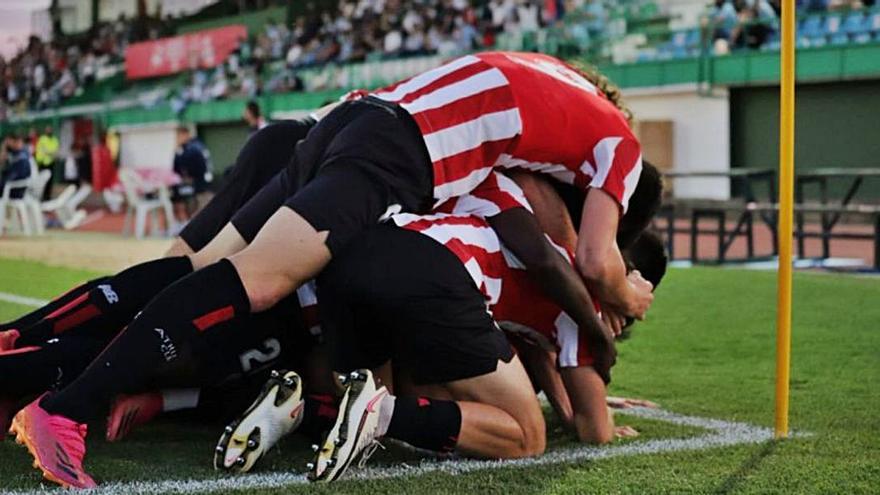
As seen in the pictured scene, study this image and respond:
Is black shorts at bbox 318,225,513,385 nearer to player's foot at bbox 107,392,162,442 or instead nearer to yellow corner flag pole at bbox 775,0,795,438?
player's foot at bbox 107,392,162,442

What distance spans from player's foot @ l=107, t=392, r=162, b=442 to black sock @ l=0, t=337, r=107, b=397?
25 centimetres

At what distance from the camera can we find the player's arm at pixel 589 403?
4.27 meters

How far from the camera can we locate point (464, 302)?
12.6ft

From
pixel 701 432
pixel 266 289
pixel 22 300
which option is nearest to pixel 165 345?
pixel 266 289

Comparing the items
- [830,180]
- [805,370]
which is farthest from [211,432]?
[830,180]

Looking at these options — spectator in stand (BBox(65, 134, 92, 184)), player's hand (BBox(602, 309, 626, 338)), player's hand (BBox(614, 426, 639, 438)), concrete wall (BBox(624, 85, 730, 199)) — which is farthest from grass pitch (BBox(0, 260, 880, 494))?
spectator in stand (BBox(65, 134, 92, 184))

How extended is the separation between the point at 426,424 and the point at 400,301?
0.37 metres

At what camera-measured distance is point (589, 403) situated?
4285 millimetres

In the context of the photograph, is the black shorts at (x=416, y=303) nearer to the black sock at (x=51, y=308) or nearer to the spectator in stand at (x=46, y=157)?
the black sock at (x=51, y=308)

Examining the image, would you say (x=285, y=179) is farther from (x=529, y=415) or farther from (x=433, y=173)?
(x=529, y=415)

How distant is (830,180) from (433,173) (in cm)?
1828

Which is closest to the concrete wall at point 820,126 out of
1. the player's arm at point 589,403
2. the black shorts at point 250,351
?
the player's arm at point 589,403

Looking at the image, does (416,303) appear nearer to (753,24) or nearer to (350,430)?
(350,430)

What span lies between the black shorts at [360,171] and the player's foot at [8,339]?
3.85 ft
